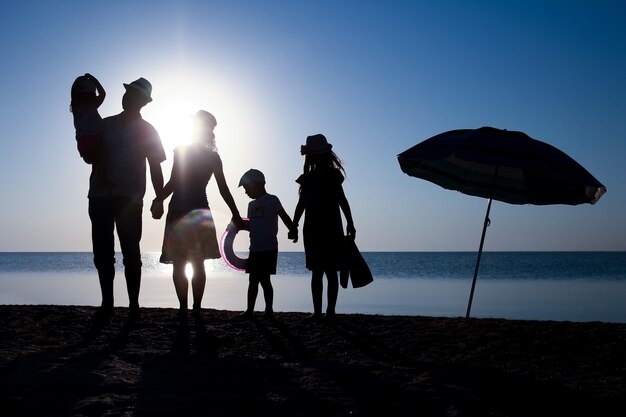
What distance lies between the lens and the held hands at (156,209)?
20.4ft

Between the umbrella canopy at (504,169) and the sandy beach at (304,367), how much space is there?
1653mm

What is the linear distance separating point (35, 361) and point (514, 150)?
510 cm

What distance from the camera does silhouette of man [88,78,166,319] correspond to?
5.91 metres

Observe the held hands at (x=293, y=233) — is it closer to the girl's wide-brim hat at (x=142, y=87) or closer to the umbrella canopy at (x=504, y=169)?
the umbrella canopy at (x=504, y=169)

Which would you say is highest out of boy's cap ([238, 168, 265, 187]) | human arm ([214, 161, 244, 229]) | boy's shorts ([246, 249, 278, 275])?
boy's cap ([238, 168, 265, 187])

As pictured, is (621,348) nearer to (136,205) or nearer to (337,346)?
(337,346)

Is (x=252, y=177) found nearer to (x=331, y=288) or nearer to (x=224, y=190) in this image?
(x=224, y=190)

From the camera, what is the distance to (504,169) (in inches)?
314

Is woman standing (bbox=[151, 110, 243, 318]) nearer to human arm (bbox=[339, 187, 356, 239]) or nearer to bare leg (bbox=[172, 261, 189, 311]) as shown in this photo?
bare leg (bbox=[172, 261, 189, 311])

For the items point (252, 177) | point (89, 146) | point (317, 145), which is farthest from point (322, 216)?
point (89, 146)

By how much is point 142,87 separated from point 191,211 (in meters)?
1.33

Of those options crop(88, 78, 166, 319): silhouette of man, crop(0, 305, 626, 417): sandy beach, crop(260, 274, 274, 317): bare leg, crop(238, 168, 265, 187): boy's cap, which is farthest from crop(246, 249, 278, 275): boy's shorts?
crop(88, 78, 166, 319): silhouette of man

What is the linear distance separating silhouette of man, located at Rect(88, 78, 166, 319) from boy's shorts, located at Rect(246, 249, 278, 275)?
1355 mm

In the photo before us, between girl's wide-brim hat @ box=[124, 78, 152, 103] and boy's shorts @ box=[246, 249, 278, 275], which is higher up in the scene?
girl's wide-brim hat @ box=[124, 78, 152, 103]
